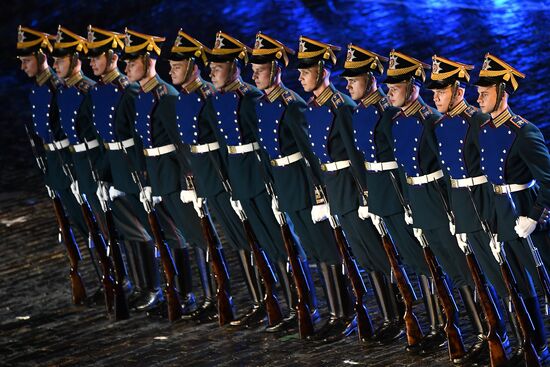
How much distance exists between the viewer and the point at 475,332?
9.95 metres

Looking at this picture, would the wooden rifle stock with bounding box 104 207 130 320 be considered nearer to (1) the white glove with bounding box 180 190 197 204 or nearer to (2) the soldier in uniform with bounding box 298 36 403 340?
(1) the white glove with bounding box 180 190 197 204

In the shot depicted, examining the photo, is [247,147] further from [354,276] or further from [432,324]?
[432,324]

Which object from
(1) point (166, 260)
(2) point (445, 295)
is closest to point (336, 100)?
(2) point (445, 295)

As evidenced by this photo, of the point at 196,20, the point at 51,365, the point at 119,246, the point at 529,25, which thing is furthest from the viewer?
the point at 196,20

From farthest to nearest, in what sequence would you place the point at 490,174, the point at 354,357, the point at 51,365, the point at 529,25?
1. the point at 529,25
2. the point at 51,365
3. the point at 354,357
4. the point at 490,174

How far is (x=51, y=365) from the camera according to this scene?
1127cm

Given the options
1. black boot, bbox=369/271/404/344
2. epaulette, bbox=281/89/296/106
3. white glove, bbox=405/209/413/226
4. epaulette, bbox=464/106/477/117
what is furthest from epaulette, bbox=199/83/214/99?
epaulette, bbox=464/106/477/117

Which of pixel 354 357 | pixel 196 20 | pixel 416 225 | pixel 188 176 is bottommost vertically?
pixel 354 357

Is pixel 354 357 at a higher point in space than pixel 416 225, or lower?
lower

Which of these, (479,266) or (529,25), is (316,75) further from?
(529,25)

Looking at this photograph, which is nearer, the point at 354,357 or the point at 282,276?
the point at 354,357

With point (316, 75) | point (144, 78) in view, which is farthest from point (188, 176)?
point (316, 75)

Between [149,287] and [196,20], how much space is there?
868 cm

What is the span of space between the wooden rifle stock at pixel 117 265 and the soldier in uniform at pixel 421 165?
10.3ft
